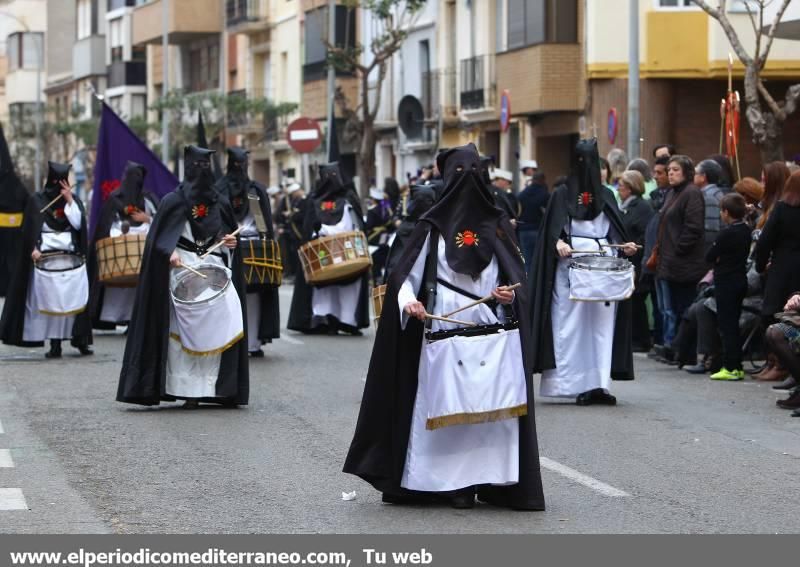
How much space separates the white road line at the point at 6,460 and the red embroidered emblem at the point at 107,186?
30.9 feet

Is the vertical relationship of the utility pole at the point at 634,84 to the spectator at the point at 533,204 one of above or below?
above

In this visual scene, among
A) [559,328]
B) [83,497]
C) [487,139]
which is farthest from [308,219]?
[487,139]

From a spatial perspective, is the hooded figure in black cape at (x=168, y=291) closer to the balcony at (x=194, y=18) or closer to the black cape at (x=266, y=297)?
the black cape at (x=266, y=297)

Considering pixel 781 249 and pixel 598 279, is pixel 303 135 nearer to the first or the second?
pixel 781 249

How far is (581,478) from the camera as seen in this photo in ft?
35.4

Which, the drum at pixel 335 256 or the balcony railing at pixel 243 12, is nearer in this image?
the drum at pixel 335 256

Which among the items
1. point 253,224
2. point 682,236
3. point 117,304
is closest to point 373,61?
point 117,304

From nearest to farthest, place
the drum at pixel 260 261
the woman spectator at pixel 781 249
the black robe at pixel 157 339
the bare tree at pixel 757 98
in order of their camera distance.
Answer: the black robe at pixel 157 339 < the woman spectator at pixel 781 249 < the drum at pixel 260 261 < the bare tree at pixel 757 98

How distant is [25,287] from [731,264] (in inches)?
276

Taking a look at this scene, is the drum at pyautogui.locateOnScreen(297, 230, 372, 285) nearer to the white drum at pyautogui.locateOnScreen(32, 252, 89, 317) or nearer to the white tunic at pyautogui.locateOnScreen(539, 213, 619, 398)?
the white drum at pyautogui.locateOnScreen(32, 252, 89, 317)

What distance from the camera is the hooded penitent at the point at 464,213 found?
9.54 metres

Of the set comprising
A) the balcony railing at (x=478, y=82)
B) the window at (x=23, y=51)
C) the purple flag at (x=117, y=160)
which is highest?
the window at (x=23, y=51)

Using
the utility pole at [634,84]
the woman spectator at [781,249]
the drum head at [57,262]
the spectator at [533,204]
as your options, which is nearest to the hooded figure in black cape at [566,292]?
the woman spectator at [781,249]

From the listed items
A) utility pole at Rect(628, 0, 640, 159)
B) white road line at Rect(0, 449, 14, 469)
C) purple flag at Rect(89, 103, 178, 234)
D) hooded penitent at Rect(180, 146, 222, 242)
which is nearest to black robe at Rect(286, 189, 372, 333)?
purple flag at Rect(89, 103, 178, 234)
